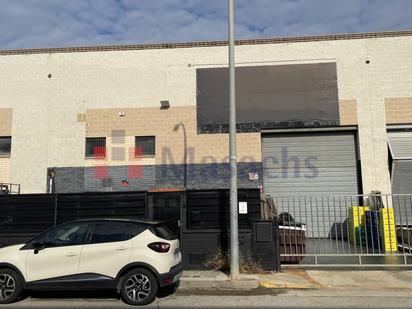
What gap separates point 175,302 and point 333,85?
14.0 metres

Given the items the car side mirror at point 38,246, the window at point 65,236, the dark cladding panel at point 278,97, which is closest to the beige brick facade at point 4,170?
the dark cladding panel at point 278,97

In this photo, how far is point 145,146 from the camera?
65.1 feet

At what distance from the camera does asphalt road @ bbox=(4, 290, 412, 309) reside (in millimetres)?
7939

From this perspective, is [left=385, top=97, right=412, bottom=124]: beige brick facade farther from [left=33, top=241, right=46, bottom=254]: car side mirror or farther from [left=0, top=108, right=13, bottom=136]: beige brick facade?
A: [left=0, top=108, right=13, bottom=136]: beige brick facade

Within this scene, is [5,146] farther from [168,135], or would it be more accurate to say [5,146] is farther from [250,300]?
[250,300]

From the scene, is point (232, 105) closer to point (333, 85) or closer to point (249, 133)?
point (249, 133)

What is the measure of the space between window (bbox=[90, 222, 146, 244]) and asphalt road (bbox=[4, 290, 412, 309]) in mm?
1193

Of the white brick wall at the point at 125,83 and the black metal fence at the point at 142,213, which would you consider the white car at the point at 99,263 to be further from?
the white brick wall at the point at 125,83

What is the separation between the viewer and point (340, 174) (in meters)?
19.3

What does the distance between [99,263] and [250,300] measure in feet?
9.83

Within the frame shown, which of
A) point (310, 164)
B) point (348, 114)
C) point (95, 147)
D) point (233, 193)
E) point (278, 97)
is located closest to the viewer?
point (233, 193)

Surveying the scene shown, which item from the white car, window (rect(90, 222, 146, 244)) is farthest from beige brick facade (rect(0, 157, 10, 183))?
window (rect(90, 222, 146, 244))

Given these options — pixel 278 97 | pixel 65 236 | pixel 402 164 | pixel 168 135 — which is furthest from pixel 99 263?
pixel 402 164

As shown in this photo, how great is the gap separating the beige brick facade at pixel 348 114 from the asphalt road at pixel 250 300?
11.3m
